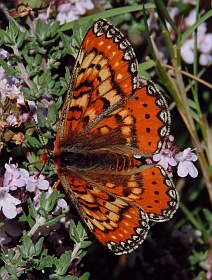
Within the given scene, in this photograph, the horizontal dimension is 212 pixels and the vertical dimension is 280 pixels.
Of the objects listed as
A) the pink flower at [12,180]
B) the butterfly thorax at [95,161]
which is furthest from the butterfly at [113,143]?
the pink flower at [12,180]

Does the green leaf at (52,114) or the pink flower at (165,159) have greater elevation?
the green leaf at (52,114)

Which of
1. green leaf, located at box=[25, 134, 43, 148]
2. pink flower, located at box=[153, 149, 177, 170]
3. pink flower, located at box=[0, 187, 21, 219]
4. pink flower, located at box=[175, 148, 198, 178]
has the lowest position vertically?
pink flower, located at box=[175, 148, 198, 178]

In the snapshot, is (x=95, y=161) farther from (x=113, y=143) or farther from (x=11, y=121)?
(x=11, y=121)

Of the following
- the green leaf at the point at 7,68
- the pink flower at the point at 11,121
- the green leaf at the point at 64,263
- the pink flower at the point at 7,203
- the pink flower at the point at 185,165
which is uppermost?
the green leaf at the point at 7,68

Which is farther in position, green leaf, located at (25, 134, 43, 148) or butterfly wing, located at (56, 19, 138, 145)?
green leaf, located at (25, 134, 43, 148)

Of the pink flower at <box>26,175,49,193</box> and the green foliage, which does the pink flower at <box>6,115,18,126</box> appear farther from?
the pink flower at <box>26,175,49,193</box>

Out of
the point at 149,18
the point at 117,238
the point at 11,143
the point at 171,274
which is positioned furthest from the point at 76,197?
the point at 149,18

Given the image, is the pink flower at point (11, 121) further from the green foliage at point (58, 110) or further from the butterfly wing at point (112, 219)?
the butterfly wing at point (112, 219)

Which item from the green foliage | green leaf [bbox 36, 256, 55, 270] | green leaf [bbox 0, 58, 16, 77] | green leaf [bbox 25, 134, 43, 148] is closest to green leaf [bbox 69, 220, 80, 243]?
the green foliage
